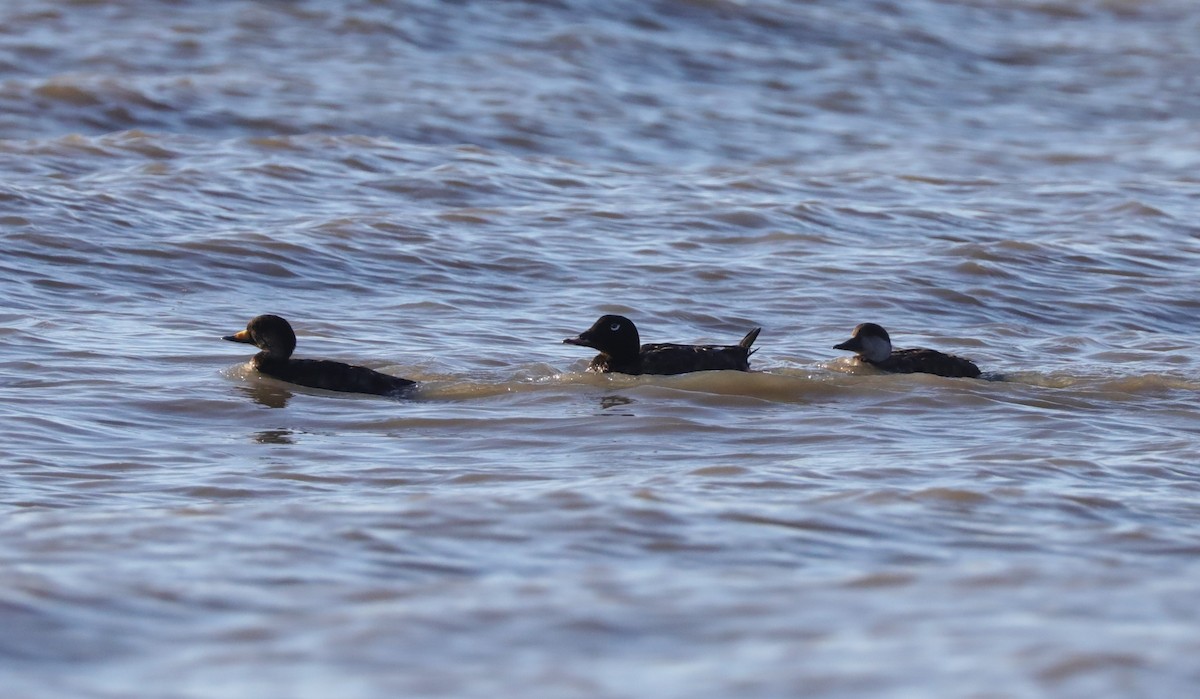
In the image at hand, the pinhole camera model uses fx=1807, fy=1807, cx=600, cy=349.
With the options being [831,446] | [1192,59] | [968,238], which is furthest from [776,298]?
[1192,59]

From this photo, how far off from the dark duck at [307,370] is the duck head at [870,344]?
106 inches

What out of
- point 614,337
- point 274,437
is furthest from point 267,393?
point 614,337

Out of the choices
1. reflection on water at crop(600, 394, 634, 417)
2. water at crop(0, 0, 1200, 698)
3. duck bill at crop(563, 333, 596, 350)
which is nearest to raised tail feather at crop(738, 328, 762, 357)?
water at crop(0, 0, 1200, 698)

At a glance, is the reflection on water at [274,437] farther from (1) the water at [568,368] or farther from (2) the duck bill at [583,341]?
(2) the duck bill at [583,341]

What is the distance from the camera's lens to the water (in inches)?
223

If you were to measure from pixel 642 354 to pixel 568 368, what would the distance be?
550mm

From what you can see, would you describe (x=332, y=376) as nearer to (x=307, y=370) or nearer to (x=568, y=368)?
(x=307, y=370)

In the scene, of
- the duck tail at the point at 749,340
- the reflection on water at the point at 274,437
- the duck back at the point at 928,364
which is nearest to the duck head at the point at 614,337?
the duck tail at the point at 749,340

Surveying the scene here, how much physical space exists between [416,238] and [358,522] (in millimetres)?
8062

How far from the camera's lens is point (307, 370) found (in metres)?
10.4

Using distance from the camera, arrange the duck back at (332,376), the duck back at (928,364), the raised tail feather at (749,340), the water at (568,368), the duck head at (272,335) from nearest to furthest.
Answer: the water at (568,368) → the duck back at (332,376) → the duck head at (272,335) → the duck back at (928,364) → the raised tail feather at (749,340)

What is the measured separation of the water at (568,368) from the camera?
5652 millimetres

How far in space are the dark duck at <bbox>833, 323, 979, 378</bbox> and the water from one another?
16 cm

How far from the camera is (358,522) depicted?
7.02 metres
